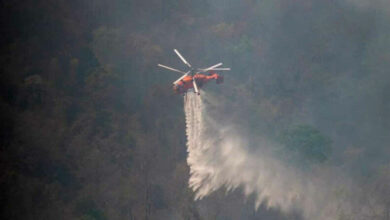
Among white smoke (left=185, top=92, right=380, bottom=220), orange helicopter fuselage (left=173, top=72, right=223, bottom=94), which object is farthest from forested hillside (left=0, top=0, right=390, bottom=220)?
orange helicopter fuselage (left=173, top=72, right=223, bottom=94)

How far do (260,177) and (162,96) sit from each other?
59.2ft

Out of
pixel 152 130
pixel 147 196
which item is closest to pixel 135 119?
pixel 152 130

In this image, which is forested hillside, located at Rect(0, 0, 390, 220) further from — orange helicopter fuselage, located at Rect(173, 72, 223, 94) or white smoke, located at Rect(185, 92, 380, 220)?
orange helicopter fuselage, located at Rect(173, 72, 223, 94)

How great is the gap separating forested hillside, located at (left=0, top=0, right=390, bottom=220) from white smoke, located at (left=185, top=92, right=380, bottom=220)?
63.4 inches

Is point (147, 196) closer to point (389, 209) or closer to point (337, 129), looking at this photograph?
point (389, 209)

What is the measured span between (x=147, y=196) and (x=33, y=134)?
14.8 m

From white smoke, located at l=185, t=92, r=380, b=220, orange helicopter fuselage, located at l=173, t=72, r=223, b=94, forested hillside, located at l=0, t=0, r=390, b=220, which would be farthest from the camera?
white smoke, located at l=185, t=92, r=380, b=220

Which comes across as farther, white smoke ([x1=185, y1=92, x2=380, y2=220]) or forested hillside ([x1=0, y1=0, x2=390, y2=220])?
white smoke ([x1=185, y1=92, x2=380, y2=220])

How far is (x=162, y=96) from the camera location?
5669 centimetres

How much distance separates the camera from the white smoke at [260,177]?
46062 millimetres

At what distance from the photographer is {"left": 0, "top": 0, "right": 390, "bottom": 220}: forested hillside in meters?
43.6

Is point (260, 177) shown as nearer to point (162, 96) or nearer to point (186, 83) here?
point (162, 96)

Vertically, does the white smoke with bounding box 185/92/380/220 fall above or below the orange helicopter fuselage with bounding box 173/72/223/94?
below

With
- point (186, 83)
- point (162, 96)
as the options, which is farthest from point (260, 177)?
point (186, 83)
